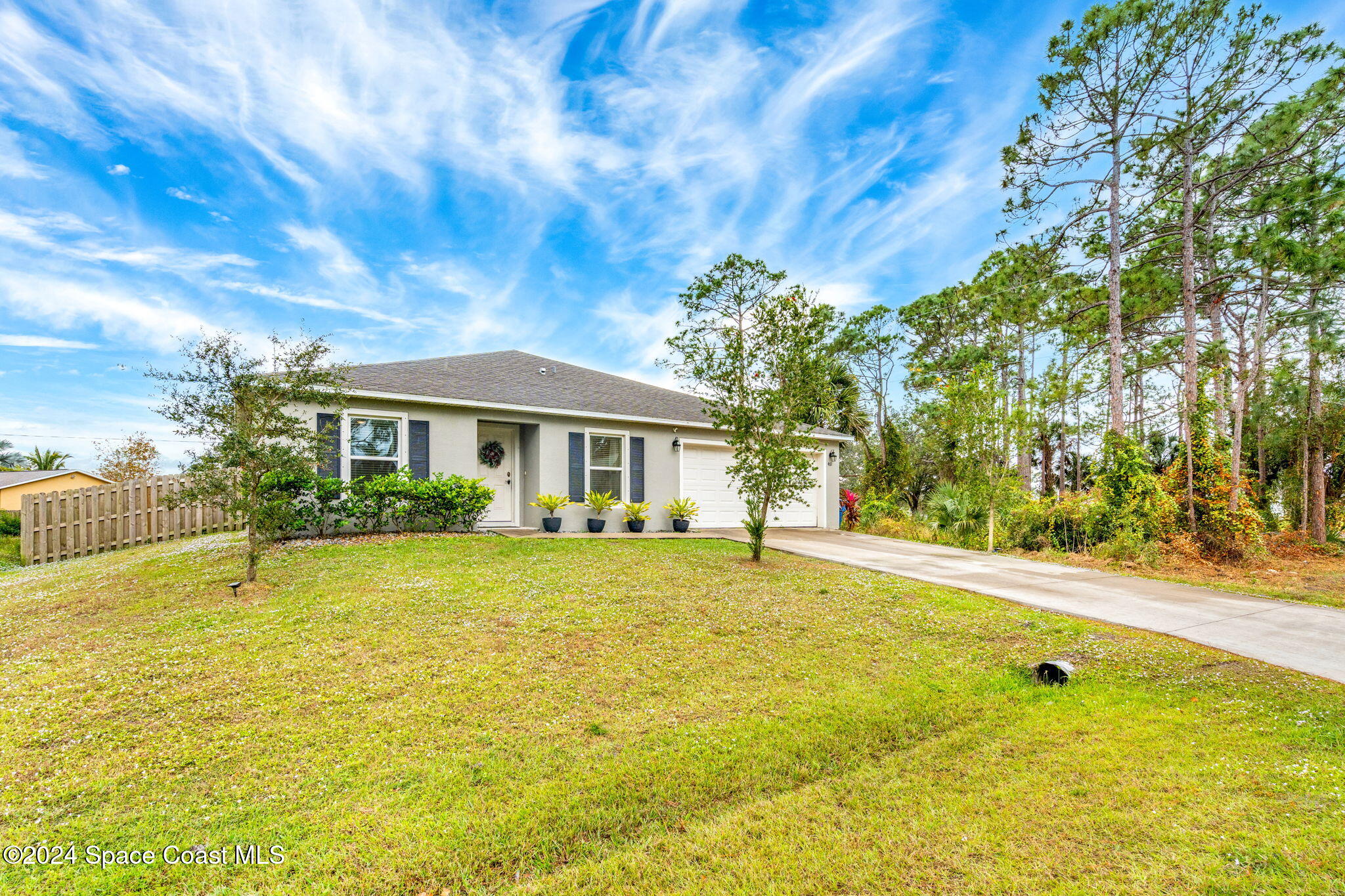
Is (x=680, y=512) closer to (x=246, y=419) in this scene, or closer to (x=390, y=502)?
(x=390, y=502)

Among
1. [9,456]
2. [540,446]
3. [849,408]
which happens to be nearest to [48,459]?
[9,456]

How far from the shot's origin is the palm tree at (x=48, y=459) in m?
27.9

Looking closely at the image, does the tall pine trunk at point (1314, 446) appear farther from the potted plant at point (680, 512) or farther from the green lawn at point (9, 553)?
the green lawn at point (9, 553)

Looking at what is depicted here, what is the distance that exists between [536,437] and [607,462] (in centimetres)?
174

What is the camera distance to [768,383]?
8.77 m

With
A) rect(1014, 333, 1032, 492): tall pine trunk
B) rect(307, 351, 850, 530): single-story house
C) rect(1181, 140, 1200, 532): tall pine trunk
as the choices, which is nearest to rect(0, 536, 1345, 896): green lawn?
rect(307, 351, 850, 530): single-story house

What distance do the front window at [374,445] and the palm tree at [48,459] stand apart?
29.4 meters

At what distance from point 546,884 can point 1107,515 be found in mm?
12291

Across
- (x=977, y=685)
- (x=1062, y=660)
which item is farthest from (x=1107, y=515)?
(x=977, y=685)

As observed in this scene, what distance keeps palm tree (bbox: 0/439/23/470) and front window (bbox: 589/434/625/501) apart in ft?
130

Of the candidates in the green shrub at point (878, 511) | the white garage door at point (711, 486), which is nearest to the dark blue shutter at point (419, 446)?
the white garage door at point (711, 486)

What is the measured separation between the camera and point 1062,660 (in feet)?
14.8

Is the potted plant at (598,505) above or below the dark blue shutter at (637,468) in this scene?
below

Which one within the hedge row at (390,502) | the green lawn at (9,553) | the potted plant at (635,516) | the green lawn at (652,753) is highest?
the hedge row at (390,502)
